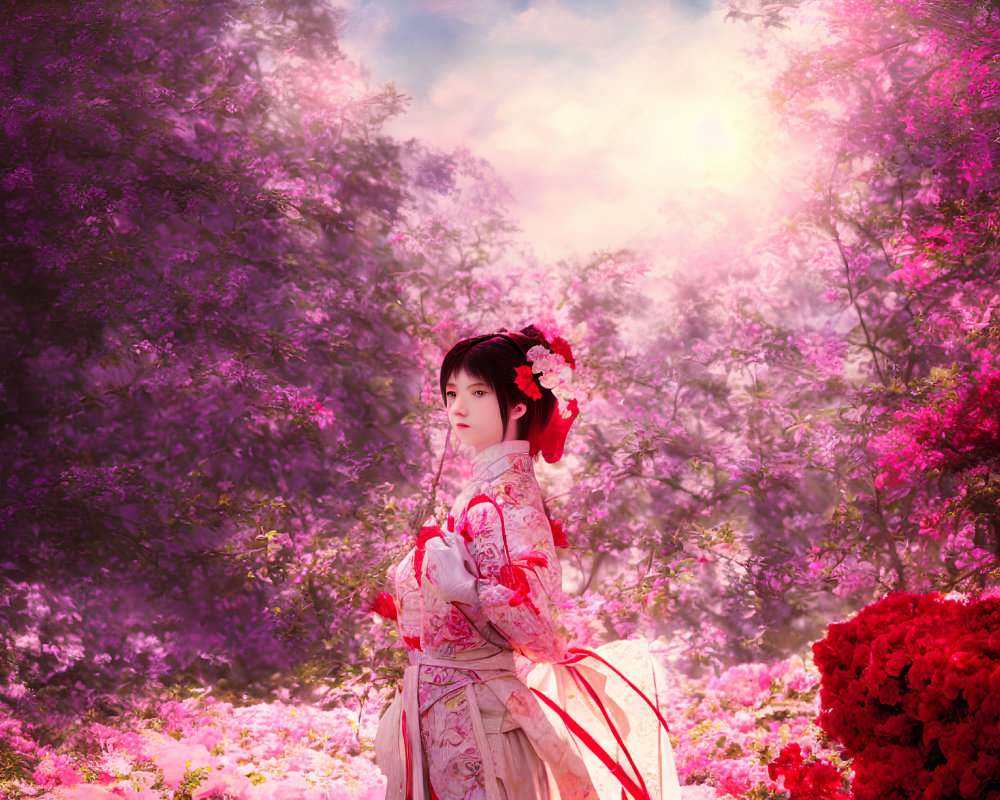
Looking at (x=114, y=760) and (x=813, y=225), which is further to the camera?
(x=813, y=225)

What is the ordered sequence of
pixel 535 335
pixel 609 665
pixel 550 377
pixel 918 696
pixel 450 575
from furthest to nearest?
pixel 535 335
pixel 550 377
pixel 609 665
pixel 450 575
pixel 918 696

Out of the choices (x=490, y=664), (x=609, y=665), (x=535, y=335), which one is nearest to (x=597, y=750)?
(x=609, y=665)

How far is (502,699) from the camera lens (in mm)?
1677

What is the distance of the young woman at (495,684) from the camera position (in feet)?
5.39

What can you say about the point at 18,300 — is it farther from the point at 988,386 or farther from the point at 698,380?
the point at 988,386

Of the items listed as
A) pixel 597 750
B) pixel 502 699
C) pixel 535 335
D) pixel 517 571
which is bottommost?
pixel 597 750

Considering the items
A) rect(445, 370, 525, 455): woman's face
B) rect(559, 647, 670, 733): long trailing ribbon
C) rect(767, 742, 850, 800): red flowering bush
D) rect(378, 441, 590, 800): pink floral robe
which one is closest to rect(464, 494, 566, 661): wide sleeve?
rect(378, 441, 590, 800): pink floral robe

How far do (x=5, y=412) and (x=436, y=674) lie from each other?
2.55 metres

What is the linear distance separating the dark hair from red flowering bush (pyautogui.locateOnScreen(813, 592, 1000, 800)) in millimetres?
859

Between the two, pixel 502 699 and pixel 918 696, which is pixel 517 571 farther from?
pixel 918 696

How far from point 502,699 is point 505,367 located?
Result: 30.6 inches

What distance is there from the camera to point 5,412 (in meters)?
3.32

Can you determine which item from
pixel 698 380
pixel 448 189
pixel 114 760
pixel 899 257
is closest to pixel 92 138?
pixel 448 189

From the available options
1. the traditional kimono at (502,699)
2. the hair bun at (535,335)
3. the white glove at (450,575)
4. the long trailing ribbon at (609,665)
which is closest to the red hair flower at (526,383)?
the hair bun at (535,335)
